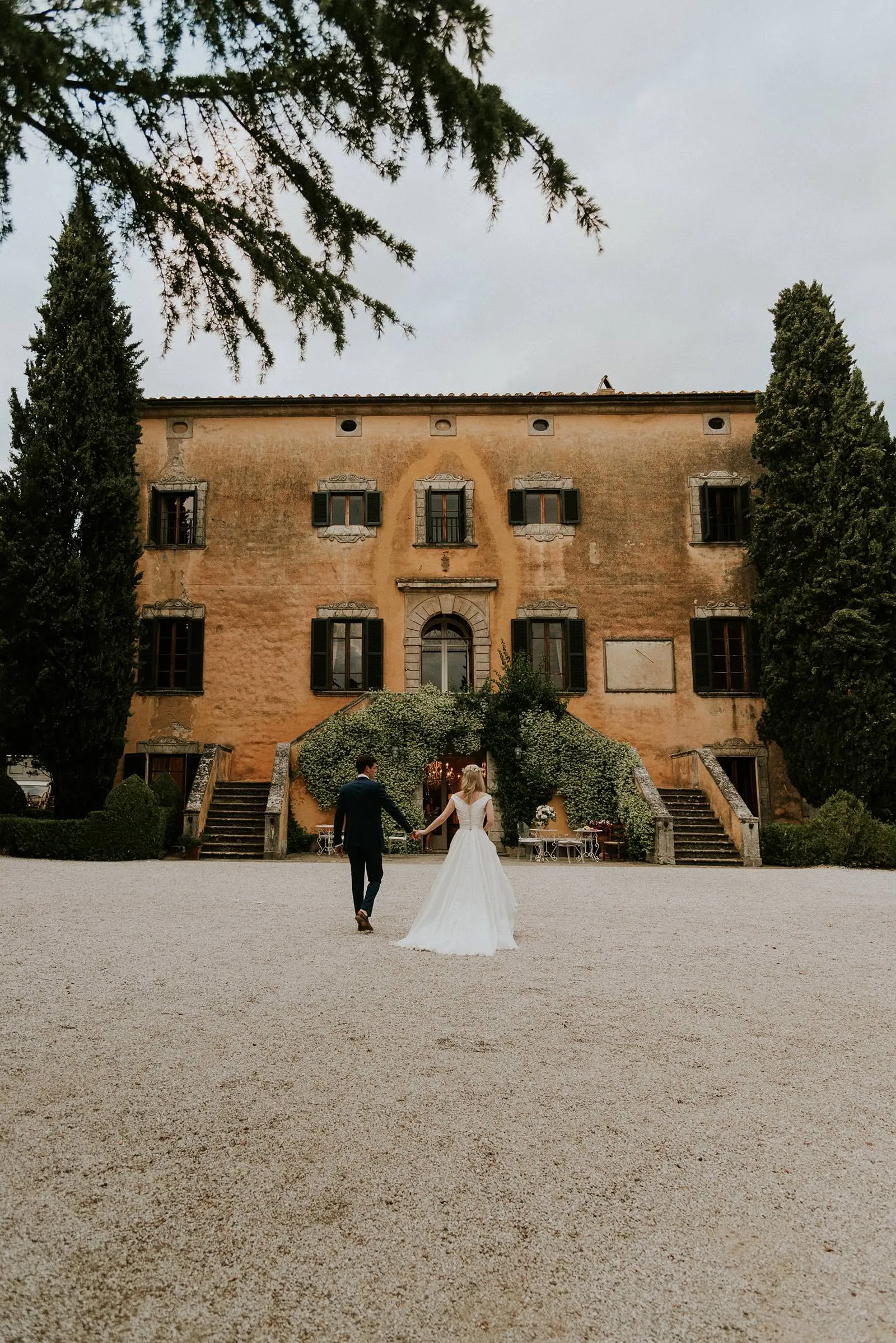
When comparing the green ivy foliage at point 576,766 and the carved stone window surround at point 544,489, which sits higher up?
the carved stone window surround at point 544,489

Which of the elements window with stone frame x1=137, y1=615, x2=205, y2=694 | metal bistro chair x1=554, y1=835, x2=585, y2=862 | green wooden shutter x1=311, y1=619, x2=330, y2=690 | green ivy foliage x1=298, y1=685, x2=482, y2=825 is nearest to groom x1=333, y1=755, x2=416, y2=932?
metal bistro chair x1=554, y1=835, x2=585, y2=862

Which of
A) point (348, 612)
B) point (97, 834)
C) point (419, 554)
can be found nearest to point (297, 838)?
point (97, 834)

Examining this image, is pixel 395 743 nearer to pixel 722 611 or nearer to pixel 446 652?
pixel 446 652

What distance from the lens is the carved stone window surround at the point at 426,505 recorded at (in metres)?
21.0

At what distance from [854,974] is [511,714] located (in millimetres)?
12762

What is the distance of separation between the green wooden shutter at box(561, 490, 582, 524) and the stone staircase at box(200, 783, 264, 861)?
8898 millimetres

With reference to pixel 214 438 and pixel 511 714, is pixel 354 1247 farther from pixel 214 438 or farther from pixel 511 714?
pixel 214 438

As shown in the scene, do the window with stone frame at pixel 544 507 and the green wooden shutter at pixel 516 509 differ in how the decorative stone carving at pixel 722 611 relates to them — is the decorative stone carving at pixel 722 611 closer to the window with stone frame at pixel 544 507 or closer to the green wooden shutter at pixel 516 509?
the window with stone frame at pixel 544 507

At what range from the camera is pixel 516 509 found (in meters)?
21.0

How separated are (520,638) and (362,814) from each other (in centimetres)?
1229

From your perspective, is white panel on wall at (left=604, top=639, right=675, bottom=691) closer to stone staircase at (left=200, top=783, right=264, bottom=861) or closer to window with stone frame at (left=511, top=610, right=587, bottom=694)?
window with stone frame at (left=511, top=610, right=587, bottom=694)

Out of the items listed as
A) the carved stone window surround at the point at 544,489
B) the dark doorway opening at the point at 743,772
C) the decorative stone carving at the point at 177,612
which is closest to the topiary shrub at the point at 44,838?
the decorative stone carving at the point at 177,612

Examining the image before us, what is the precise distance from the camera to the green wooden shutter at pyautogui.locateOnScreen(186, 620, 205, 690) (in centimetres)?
Result: 2045

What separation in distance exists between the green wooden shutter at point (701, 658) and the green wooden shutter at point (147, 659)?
11.9 m
